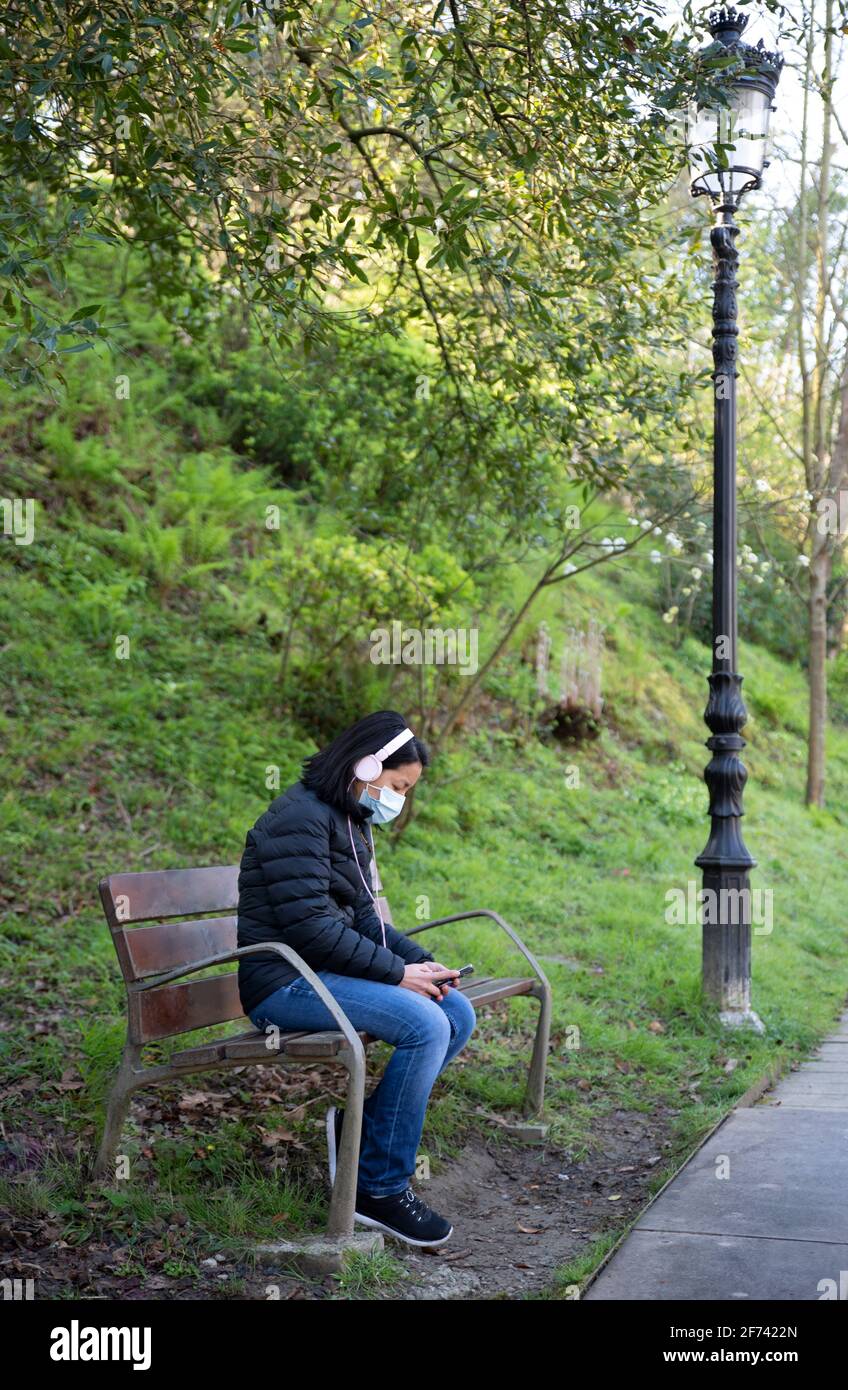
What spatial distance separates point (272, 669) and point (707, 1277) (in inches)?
297

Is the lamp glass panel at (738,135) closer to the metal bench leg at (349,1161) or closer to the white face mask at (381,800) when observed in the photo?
the white face mask at (381,800)

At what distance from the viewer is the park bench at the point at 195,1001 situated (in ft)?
13.4

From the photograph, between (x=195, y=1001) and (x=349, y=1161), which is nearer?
(x=349, y=1161)

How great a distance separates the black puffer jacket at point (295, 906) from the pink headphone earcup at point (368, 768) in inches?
6.5

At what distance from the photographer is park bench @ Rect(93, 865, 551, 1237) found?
4.10 metres

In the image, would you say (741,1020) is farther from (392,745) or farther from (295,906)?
(295,906)

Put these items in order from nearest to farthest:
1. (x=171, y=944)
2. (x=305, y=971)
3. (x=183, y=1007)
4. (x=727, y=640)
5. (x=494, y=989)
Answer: (x=305, y=971)
(x=183, y=1007)
(x=171, y=944)
(x=494, y=989)
(x=727, y=640)

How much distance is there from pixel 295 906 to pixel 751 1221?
6.14 ft

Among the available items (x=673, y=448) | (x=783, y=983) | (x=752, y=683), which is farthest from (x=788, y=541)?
(x=783, y=983)

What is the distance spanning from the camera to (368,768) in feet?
15.4

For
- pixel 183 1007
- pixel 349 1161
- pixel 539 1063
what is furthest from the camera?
pixel 539 1063

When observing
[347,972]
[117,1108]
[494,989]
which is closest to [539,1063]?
[494,989]

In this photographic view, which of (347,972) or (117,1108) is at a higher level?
(347,972)

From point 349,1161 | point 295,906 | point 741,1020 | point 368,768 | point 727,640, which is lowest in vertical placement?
point 741,1020
